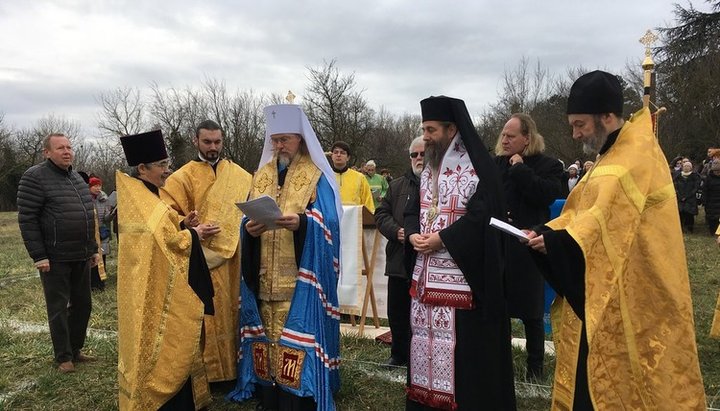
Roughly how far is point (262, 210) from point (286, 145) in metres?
0.76

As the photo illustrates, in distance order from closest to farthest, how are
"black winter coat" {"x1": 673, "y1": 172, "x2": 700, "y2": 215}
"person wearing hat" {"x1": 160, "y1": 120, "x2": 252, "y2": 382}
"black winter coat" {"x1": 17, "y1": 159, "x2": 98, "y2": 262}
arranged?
"person wearing hat" {"x1": 160, "y1": 120, "x2": 252, "y2": 382} < "black winter coat" {"x1": 17, "y1": 159, "x2": 98, "y2": 262} < "black winter coat" {"x1": 673, "y1": 172, "x2": 700, "y2": 215}

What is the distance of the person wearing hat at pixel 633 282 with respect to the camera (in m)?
2.62

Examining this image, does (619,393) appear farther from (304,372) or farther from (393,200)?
(393,200)

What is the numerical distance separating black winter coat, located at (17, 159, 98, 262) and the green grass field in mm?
1095

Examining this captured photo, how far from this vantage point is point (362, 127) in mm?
28469

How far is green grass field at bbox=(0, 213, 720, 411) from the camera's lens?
171 inches

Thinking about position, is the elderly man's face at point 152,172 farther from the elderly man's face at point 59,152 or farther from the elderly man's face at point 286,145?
the elderly man's face at point 59,152

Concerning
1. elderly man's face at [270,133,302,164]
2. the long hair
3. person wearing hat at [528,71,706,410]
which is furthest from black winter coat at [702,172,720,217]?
elderly man's face at [270,133,302,164]

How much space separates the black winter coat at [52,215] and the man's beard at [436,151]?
3.61m

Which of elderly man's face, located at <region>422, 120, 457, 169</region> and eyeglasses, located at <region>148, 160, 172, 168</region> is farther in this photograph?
eyeglasses, located at <region>148, 160, 172, 168</region>

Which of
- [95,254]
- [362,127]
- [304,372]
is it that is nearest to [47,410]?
[95,254]

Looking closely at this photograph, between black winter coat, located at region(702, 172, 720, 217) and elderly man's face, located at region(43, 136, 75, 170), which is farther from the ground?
elderly man's face, located at region(43, 136, 75, 170)

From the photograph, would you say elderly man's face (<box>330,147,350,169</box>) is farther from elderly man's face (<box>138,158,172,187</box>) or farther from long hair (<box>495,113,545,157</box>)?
elderly man's face (<box>138,158,172,187</box>)

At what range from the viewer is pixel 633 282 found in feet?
8.77
